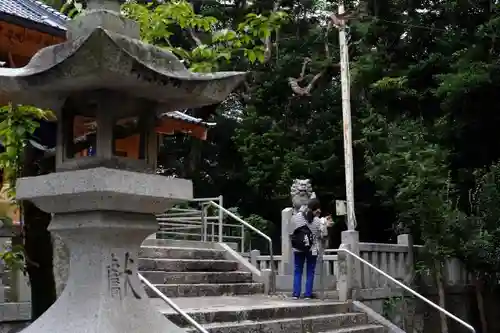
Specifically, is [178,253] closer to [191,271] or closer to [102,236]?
[191,271]

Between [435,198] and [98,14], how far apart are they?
9019 mm

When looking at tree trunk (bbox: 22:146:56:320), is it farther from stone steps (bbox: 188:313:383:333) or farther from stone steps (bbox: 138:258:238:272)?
stone steps (bbox: 138:258:238:272)

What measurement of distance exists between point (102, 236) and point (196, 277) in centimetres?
655

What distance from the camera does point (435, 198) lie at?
40.5 feet

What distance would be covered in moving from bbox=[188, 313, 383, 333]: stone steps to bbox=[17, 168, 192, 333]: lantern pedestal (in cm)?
317

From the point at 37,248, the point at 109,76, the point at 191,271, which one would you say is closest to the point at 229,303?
the point at 191,271

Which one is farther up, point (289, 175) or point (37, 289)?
point (289, 175)

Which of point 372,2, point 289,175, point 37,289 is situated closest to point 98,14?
point 37,289

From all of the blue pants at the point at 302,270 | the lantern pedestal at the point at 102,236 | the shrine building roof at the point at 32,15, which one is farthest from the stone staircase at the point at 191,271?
the lantern pedestal at the point at 102,236

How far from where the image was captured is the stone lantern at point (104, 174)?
4.50m

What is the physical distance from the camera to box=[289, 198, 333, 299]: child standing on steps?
10.9 meters

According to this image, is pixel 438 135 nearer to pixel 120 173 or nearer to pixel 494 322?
pixel 494 322

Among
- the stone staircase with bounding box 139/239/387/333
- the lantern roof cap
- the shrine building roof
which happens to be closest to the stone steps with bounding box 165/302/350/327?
the stone staircase with bounding box 139/239/387/333

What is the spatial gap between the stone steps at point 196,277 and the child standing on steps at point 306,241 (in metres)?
1.07
